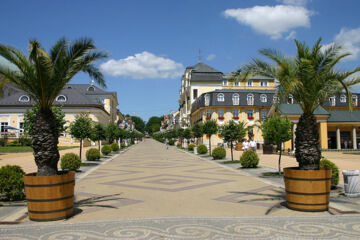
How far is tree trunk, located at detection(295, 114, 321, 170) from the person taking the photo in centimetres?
Answer: 718

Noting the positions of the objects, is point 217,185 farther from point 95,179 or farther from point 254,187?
point 95,179

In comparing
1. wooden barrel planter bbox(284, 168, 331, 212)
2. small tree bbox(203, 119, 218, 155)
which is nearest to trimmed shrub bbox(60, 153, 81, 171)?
wooden barrel planter bbox(284, 168, 331, 212)

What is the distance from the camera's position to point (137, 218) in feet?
21.1

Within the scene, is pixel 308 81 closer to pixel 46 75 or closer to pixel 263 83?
pixel 46 75

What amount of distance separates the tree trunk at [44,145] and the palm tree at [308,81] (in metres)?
5.03

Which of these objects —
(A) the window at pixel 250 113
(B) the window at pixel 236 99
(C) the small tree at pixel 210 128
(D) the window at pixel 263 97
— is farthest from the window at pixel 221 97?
(C) the small tree at pixel 210 128

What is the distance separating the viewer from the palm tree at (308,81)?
23.8 feet

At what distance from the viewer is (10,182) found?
8.23m

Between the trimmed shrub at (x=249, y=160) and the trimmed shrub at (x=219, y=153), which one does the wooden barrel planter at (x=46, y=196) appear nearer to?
the trimmed shrub at (x=249, y=160)

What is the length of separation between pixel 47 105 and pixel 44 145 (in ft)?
3.05

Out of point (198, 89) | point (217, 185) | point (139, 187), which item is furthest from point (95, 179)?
point (198, 89)

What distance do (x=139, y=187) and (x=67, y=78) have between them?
15.7 feet

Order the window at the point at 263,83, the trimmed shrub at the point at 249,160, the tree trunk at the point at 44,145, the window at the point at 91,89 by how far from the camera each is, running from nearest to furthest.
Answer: the tree trunk at the point at 44,145, the trimmed shrub at the point at 249,160, the window at the point at 263,83, the window at the point at 91,89

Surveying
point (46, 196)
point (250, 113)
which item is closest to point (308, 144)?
point (46, 196)
